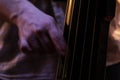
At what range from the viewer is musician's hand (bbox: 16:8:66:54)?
23.9 inches

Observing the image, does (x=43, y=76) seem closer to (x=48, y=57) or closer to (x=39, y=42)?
(x=48, y=57)

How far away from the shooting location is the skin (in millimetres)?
609

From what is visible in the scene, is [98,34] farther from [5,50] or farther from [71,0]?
[5,50]

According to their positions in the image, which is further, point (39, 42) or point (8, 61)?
point (8, 61)

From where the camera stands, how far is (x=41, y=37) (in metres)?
0.61

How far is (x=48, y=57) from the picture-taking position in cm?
78

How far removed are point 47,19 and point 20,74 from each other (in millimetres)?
183

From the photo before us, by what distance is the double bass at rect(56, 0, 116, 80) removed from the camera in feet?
2.15

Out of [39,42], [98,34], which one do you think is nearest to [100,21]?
[98,34]

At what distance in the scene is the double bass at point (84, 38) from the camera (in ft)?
2.15

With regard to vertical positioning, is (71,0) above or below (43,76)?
above

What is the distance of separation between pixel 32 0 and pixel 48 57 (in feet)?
0.45

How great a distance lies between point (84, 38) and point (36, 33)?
10cm

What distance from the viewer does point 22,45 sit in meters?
0.60
